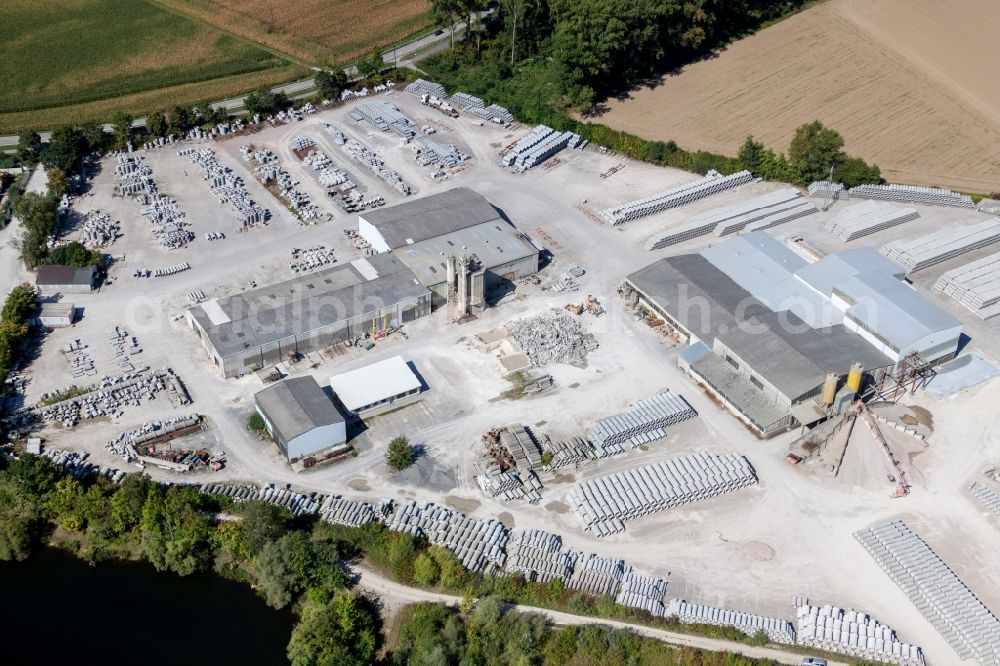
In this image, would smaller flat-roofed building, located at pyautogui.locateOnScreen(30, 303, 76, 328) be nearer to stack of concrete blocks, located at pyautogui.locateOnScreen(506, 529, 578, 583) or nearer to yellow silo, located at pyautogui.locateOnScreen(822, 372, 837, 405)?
stack of concrete blocks, located at pyautogui.locateOnScreen(506, 529, 578, 583)

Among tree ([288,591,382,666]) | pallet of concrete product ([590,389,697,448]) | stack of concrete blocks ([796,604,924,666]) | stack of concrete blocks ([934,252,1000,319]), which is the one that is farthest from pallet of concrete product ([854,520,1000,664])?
tree ([288,591,382,666])

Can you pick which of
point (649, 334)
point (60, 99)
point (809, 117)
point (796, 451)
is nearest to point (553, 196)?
point (649, 334)

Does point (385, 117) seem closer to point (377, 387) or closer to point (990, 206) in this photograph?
point (377, 387)

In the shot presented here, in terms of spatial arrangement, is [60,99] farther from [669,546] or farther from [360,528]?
[669,546]

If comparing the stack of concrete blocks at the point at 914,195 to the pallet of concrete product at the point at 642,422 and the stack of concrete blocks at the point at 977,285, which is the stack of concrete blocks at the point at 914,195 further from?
the pallet of concrete product at the point at 642,422

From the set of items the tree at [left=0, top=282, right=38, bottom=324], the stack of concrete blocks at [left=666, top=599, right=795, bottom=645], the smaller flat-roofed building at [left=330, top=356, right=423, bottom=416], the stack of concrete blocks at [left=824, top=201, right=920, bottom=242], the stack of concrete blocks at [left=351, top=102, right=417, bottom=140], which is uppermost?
the stack of concrete blocks at [left=351, top=102, right=417, bottom=140]
